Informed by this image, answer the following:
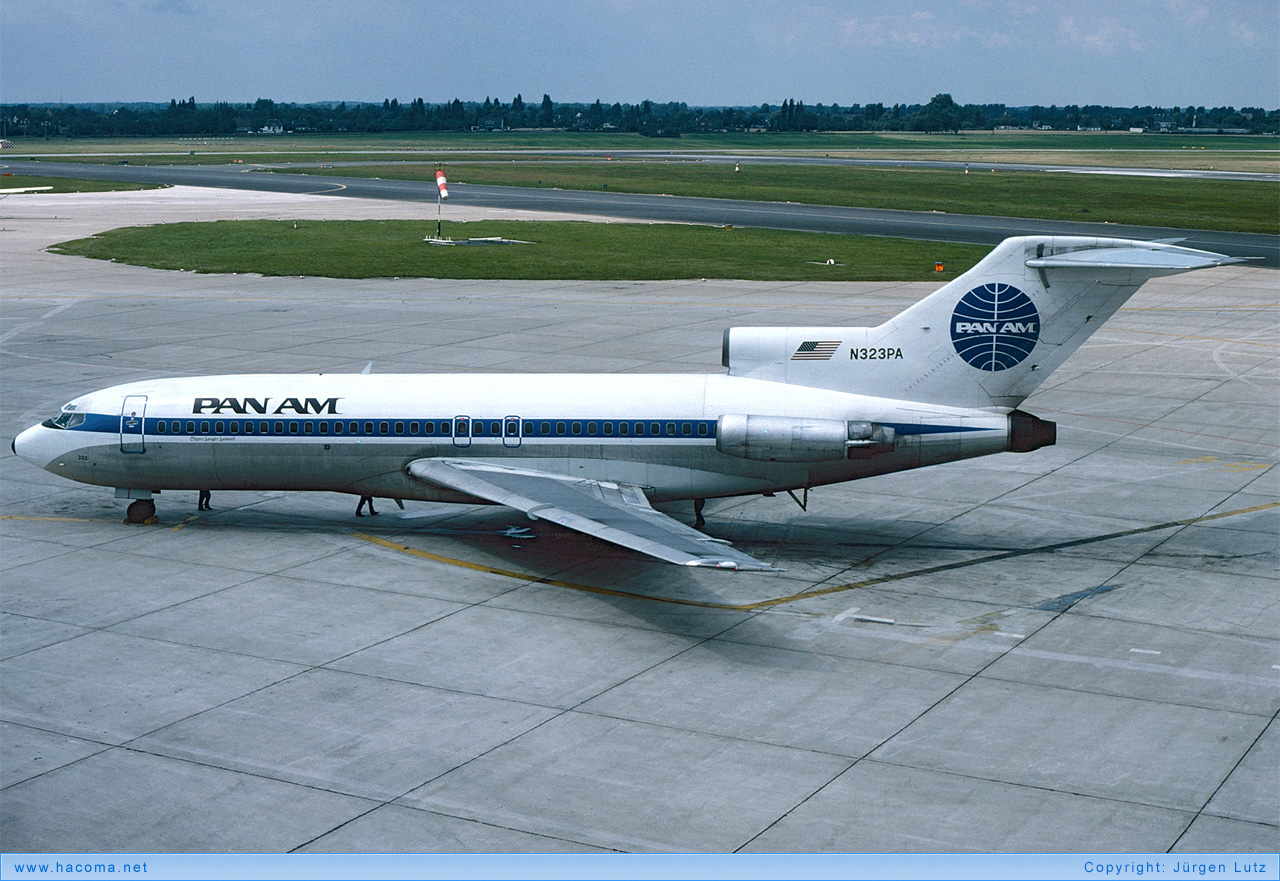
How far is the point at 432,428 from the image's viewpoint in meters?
26.2

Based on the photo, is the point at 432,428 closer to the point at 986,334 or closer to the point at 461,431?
the point at 461,431

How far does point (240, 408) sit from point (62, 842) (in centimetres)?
1284

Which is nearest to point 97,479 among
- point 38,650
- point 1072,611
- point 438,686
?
point 38,650

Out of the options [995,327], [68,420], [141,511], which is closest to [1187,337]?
[995,327]

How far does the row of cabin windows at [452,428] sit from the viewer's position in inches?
1010

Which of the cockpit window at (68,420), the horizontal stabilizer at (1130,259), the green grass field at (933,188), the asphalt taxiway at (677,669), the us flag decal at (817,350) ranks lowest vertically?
the asphalt taxiway at (677,669)

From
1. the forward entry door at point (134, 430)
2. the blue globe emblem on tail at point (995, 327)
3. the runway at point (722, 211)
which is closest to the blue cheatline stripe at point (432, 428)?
the forward entry door at point (134, 430)

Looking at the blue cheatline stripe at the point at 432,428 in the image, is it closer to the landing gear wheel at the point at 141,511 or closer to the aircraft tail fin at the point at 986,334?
the aircraft tail fin at the point at 986,334

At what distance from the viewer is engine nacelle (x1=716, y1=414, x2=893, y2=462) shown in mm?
24641

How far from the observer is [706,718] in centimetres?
1834

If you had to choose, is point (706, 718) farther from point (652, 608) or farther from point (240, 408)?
point (240, 408)

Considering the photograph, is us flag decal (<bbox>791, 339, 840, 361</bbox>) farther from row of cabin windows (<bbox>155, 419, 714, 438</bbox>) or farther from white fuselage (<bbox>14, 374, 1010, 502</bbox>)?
row of cabin windows (<bbox>155, 419, 714, 438</bbox>)

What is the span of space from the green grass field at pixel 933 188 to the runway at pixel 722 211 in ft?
12.4

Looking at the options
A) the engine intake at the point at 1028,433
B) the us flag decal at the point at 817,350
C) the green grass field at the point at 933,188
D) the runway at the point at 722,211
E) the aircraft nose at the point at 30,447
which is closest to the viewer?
the engine intake at the point at 1028,433
